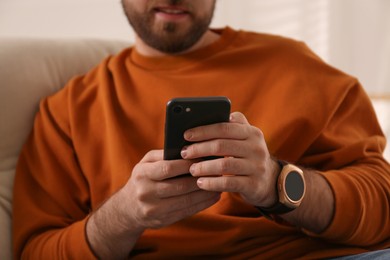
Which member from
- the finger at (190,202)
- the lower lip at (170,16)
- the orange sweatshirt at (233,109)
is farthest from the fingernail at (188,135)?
the lower lip at (170,16)

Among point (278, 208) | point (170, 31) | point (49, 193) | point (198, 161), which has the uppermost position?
point (170, 31)

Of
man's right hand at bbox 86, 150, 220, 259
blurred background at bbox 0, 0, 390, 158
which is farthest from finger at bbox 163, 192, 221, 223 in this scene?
blurred background at bbox 0, 0, 390, 158

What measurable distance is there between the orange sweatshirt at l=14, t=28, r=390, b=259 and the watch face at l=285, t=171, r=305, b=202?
0.10 m

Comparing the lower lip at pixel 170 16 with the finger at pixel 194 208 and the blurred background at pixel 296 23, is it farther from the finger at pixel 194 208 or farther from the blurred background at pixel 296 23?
the blurred background at pixel 296 23

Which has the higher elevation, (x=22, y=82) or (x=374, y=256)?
(x=22, y=82)

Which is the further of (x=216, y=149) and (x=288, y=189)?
(x=288, y=189)

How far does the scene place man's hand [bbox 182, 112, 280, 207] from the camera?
27.7 inches

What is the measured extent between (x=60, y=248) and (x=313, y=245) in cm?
48

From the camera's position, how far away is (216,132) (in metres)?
0.71

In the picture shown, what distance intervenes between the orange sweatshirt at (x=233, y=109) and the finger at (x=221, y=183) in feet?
0.74

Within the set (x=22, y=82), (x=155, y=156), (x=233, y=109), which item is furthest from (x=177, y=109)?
(x=22, y=82)

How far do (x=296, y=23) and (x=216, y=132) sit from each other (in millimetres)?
1569

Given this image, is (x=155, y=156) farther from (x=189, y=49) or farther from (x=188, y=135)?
(x=189, y=49)

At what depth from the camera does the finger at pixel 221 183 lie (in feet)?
2.34
